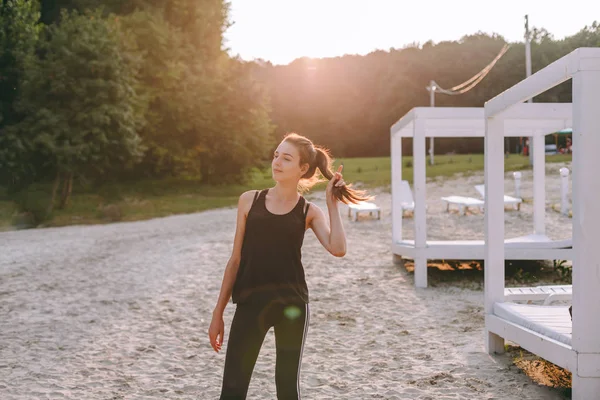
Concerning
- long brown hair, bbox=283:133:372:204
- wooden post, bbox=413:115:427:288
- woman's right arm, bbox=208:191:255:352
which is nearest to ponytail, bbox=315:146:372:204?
long brown hair, bbox=283:133:372:204

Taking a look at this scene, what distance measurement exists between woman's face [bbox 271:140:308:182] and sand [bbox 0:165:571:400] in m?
2.17

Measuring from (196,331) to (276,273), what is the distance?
12.7 feet

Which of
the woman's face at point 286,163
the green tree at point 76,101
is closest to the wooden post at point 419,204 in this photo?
the woman's face at point 286,163

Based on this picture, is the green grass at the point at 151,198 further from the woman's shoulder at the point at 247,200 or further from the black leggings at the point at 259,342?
the black leggings at the point at 259,342

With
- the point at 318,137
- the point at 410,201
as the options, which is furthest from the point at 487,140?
the point at 318,137

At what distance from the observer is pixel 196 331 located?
249 inches

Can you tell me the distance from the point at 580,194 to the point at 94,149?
57.4 ft

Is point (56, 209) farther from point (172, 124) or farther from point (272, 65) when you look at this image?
point (272, 65)

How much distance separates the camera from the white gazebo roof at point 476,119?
6168mm

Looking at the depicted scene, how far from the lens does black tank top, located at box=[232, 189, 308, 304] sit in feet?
8.84

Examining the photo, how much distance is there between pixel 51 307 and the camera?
7422 millimetres

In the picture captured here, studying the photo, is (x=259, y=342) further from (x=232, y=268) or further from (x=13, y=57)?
(x=13, y=57)

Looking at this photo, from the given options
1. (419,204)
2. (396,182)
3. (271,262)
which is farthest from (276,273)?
(396,182)

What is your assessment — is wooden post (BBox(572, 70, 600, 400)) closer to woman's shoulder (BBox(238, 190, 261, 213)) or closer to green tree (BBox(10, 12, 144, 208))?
woman's shoulder (BBox(238, 190, 261, 213))
